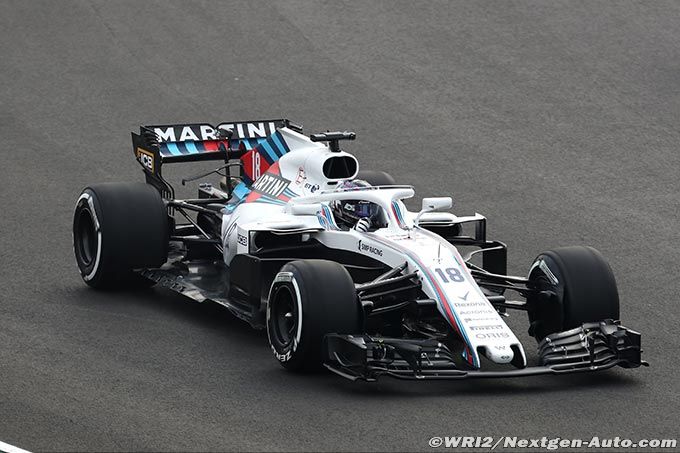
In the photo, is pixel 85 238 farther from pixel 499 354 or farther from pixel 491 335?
pixel 499 354

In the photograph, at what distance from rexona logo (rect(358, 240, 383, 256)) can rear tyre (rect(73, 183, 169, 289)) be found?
228cm

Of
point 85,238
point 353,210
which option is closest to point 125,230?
point 85,238

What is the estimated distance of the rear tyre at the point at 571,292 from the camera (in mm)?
10938

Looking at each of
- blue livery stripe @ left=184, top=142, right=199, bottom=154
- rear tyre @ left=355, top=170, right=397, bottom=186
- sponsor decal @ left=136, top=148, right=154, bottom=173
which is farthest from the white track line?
rear tyre @ left=355, top=170, right=397, bottom=186

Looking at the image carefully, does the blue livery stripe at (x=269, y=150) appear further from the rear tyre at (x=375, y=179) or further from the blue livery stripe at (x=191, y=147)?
the rear tyre at (x=375, y=179)

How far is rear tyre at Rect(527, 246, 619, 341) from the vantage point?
10.9m

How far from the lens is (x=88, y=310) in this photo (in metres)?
12.4

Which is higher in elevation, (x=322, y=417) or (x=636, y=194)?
(x=636, y=194)

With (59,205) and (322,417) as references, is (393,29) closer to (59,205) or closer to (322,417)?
(59,205)

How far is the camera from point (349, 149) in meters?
18.6

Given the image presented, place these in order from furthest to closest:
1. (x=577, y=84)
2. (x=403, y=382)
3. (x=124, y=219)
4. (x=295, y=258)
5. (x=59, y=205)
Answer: (x=577, y=84) → (x=59, y=205) → (x=124, y=219) → (x=295, y=258) → (x=403, y=382)

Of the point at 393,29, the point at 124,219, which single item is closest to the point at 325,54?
the point at 393,29

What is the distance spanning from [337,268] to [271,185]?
8.29 ft

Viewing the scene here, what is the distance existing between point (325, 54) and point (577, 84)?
12.8 feet
